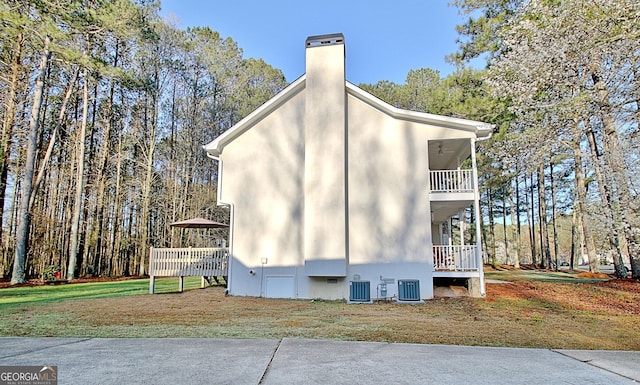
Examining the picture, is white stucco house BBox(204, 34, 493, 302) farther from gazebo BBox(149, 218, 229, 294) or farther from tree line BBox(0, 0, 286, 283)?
tree line BBox(0, 0, 286, 283)

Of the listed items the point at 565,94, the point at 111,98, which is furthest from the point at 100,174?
the point at 565,94

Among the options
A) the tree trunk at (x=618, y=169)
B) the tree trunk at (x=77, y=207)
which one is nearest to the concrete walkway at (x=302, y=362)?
the tree trunk at (x=618, y=169)

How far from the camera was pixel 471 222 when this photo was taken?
30.5m

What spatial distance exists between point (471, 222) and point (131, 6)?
27.2 m

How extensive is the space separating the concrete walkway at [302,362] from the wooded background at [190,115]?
742 cm

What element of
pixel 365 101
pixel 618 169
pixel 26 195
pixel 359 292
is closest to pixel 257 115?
pixel 365 101

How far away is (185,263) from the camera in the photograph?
13.0 metres

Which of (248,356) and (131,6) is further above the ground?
(131,6)

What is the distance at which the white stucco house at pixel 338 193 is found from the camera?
1143 centimetres

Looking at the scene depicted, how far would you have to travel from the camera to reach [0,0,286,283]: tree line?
16.4m

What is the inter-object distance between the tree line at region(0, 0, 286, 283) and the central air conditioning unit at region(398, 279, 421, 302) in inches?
598

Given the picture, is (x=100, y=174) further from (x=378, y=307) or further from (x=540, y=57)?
(x=540, y=57)

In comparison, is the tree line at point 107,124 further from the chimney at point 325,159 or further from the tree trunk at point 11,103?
the chimney at point 325,159

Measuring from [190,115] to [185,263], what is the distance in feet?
50.4
